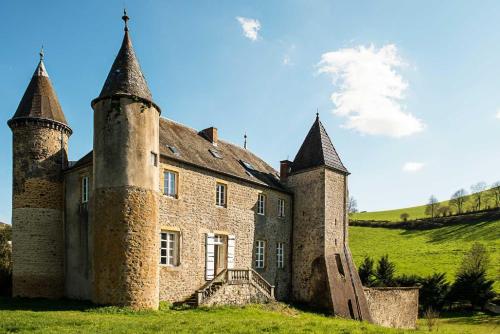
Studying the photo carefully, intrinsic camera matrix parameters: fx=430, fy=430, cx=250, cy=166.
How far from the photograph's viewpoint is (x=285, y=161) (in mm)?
27625

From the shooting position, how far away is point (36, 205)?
65.9ft

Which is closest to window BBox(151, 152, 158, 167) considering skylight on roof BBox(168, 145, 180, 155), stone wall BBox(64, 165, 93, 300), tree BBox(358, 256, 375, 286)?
skylight on roof BBox(168, 145, 180, 155)

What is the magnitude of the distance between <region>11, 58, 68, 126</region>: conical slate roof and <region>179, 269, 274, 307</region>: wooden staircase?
10602mm

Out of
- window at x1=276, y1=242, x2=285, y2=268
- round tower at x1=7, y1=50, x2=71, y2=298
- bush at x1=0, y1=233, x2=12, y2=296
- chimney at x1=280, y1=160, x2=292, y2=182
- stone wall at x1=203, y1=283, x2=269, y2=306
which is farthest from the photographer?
chimney at x1=280, y1=160, x2=292, y2=182

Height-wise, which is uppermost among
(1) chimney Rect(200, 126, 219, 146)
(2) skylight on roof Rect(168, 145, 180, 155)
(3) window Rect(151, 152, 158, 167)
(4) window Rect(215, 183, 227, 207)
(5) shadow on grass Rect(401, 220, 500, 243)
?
(1) chimney Rect(200, 126, 219, 146)

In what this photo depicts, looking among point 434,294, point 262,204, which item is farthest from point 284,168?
point 434,294

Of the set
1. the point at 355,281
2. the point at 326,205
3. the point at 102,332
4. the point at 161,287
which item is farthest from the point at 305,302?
the point at 102,332

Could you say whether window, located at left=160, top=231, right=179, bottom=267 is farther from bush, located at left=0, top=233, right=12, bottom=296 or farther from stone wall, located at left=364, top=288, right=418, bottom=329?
stone wall, located at left=364, top=288, right=418, bottom=329

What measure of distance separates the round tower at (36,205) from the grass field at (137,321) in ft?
6.38

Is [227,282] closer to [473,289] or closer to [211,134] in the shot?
[211,134]

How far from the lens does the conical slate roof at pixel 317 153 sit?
25.4 m

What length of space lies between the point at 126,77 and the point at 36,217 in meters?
8.12

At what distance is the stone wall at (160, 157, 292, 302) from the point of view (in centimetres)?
1911

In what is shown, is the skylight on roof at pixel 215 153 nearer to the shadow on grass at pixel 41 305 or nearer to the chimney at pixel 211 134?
the chimney at pixel 211 134
